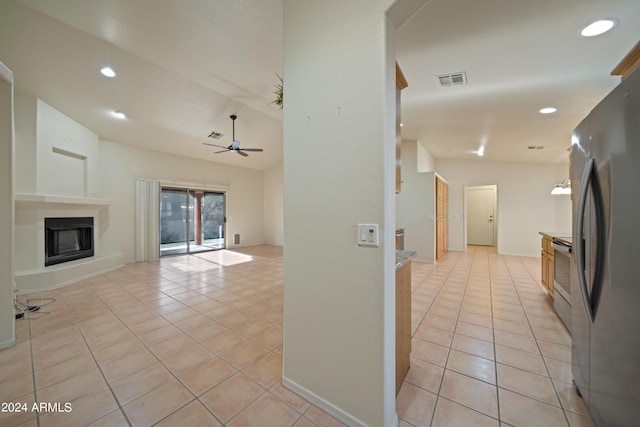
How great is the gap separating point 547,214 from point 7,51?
1086cm

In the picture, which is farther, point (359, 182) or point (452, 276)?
point (452, 276)

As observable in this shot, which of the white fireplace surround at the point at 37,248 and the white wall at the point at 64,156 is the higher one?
the white wall at the point at 64,156

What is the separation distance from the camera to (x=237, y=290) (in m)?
3.93

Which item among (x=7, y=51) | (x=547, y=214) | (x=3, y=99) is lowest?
(x=547, y=214)

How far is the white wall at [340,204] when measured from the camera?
1.28m

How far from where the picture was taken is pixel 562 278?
2803 millimetres

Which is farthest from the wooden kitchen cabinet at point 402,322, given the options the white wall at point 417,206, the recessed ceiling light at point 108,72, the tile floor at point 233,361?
the recessed ceiling light at point 108,72

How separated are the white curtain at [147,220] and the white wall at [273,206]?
365cm

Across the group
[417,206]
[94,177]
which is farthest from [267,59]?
[94,177]

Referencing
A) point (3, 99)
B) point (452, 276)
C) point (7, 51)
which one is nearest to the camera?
point (3, 99)

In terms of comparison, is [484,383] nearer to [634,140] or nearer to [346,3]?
[634,140]

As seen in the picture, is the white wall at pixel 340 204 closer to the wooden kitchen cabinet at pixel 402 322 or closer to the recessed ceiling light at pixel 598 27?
the wooden kitchen cabinet at pixel 402 322

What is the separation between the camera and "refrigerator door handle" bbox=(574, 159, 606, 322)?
3.98ft

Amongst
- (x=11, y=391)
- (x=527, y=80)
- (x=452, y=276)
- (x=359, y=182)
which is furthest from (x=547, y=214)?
(x=11, y=391)
